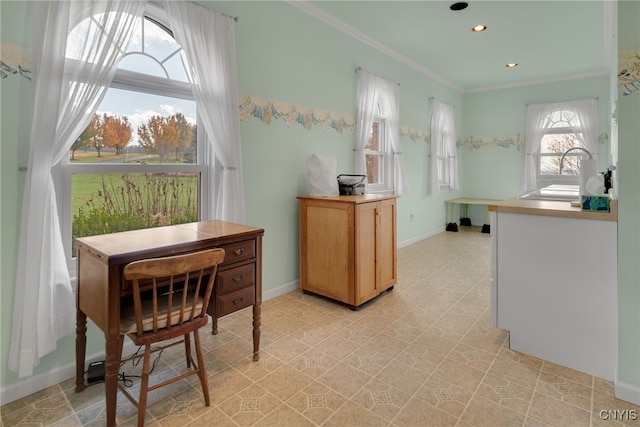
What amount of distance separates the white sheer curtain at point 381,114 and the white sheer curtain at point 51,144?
9.00 ft

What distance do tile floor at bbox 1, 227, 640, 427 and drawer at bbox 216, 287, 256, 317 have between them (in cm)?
38

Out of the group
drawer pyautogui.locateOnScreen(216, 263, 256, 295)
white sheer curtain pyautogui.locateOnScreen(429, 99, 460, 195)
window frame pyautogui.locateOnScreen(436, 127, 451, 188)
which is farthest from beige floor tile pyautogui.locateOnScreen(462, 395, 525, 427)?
window frame pyautogui.locateOnScreen(436, 127, 451, 188)

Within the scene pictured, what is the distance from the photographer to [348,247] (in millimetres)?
2863

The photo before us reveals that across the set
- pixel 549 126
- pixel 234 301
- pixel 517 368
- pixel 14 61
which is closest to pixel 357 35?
Answer: pixel 14 61

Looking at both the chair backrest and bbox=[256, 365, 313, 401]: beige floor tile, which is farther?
bbox=[256, 365, 313, 401]: beige floor tile

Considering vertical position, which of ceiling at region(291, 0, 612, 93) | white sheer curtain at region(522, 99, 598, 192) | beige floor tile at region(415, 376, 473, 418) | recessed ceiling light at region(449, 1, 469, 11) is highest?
ceiling at region(291, 0, 612, 93)

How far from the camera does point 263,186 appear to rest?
309 centimetres

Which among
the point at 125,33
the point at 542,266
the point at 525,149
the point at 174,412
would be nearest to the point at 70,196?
the point at 125,33

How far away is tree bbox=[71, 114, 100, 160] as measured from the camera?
2.06m

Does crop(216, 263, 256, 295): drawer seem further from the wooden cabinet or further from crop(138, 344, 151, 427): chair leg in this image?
the wooden cabinet

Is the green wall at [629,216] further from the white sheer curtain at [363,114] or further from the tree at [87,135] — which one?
the tree at [87,135]

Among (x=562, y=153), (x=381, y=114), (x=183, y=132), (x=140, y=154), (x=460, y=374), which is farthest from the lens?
(x=562, y=153)

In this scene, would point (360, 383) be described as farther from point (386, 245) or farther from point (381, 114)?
point (381, 114)

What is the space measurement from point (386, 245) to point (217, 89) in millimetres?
A: 2016
